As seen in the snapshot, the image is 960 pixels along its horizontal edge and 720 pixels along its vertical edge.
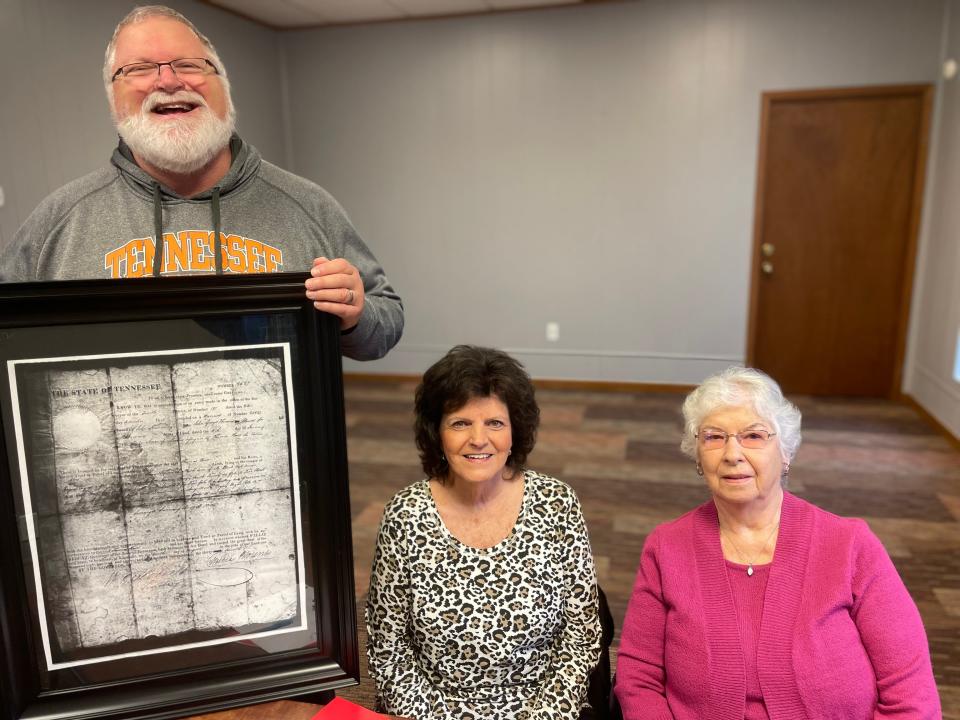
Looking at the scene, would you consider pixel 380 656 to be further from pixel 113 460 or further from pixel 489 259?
pixel 489 259

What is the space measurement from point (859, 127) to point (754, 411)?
4635 mm

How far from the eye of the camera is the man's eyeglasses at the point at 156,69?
3.90 feet

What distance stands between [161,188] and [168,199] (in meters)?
0.02

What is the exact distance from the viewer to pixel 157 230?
1219 millimetres

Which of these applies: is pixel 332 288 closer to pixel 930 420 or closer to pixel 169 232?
pixel 169 232

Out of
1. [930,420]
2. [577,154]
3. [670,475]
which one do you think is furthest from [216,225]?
[930,420]

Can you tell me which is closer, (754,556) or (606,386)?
(754,556)

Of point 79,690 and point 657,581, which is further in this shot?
point 657,581

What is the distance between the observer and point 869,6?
4793 millimetres

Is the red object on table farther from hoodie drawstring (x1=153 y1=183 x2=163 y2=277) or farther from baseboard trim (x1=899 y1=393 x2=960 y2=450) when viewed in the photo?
baseboard trim (x1=899 y1=393 x2=960 y2=450)

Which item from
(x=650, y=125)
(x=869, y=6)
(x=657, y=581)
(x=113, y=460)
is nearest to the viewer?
(x=113, y=460)

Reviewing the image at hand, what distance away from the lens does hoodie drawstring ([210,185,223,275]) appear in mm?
1235

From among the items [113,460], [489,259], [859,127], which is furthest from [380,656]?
[859,127]

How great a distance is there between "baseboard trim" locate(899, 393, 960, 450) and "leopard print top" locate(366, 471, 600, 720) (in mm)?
3985
